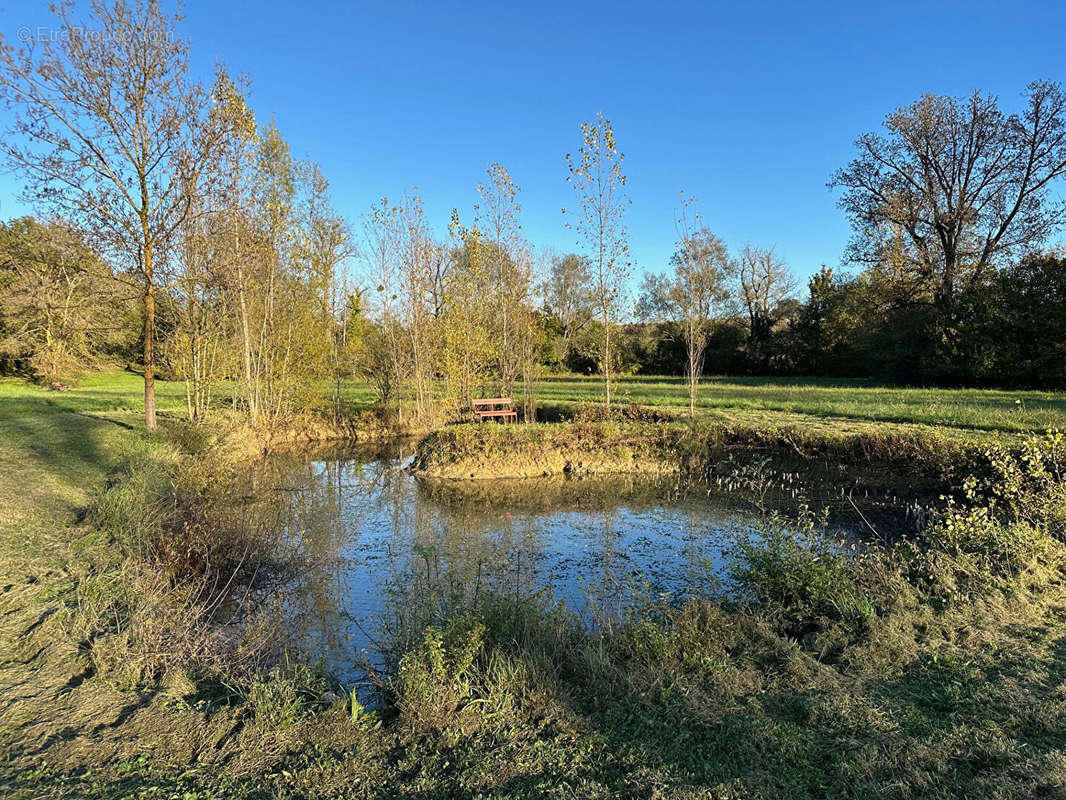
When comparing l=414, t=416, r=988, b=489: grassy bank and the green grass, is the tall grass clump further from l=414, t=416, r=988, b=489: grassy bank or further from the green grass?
the green grass

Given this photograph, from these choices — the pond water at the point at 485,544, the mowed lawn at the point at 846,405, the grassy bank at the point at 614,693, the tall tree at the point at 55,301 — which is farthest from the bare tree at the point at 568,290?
the grassy bank at the point at 614,693

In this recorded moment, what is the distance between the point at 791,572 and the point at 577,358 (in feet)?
125

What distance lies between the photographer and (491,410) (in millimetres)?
16469

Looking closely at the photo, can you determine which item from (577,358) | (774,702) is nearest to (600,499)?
(774,702)

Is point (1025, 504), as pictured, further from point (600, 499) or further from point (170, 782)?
point (170, 782)

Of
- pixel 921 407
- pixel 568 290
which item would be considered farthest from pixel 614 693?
pixel 568 290

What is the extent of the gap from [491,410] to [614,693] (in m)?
12.9

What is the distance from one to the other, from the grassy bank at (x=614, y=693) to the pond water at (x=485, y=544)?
68cm

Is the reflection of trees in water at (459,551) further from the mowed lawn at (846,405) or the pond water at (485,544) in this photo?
the mowed lawn at (846,405)

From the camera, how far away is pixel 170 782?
2.84 m

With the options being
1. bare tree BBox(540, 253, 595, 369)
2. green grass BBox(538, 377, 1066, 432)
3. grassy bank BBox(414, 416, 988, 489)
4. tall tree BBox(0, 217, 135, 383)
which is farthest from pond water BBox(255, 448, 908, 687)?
bare tree BBox(540, 253, 595, 369)

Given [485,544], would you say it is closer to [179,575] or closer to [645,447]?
[179,575]

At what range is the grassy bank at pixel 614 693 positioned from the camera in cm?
286

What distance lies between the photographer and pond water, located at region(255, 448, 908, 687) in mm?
5426
